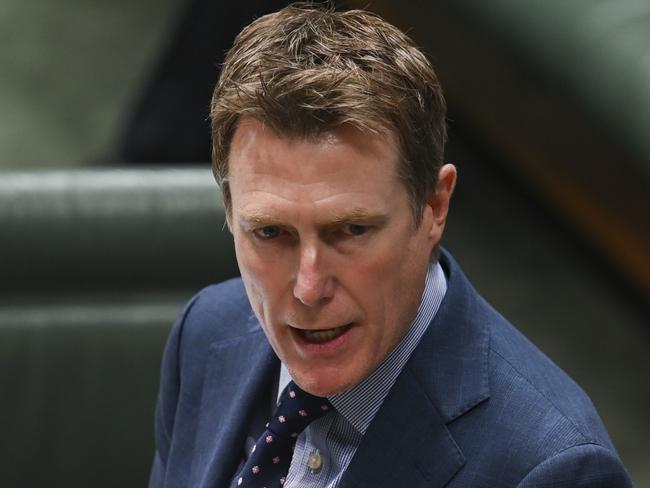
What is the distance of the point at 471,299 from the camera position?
55.8 inches

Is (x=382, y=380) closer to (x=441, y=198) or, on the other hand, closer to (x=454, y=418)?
(x=454, y=418)

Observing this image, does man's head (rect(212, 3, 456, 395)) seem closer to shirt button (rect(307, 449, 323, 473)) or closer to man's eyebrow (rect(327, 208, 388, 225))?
man's eyebrow (rect(327, 208, 388, 225))

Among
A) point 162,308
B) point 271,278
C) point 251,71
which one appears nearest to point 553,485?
point 271,278

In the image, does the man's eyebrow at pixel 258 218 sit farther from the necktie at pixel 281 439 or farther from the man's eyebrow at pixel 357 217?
the necktie at pixel 281 439

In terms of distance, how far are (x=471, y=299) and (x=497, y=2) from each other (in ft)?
4.44

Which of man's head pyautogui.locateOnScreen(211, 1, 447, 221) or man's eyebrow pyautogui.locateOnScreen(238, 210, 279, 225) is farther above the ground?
man's head pyautogui.locateOnScreen(211, 1, 447, 221)

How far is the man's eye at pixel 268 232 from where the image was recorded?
125cm

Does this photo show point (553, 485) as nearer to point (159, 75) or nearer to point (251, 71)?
point (251, 71)

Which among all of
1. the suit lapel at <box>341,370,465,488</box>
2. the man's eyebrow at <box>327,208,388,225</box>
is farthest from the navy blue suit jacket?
the man's eyebrow at <box>327,208,388,225</box>

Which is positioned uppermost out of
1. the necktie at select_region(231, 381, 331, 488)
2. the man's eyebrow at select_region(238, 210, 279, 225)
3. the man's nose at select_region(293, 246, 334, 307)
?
the man's eyebrow at select_region(238, 210, 279, 225)

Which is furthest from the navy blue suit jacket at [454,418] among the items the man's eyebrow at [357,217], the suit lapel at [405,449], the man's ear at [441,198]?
the man's eyebrow at [357,217]

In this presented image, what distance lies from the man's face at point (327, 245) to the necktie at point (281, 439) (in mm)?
101

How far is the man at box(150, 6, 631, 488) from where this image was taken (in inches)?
47.6

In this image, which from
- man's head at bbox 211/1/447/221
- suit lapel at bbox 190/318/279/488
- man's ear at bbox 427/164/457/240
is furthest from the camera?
suit lapel at bbox 190/318/279/488
